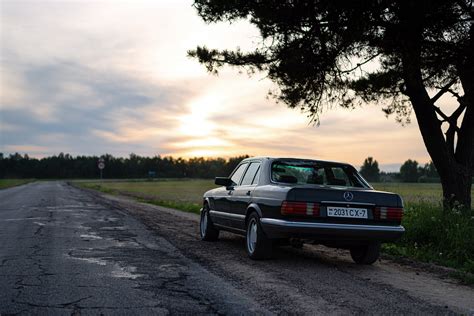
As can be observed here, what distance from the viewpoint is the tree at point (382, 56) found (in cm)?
1000

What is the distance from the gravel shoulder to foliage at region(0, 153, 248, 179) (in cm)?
15261

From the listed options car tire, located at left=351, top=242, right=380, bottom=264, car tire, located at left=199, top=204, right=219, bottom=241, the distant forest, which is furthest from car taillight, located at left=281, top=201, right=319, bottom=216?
the distant forest

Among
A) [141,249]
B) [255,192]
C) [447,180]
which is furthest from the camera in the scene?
[447,180]

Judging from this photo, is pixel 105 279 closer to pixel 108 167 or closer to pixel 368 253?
pixel 368 253

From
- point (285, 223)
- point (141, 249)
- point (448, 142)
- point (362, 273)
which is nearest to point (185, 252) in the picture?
point (141, 249)

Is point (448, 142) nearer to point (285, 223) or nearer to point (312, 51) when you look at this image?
point (312, 51)

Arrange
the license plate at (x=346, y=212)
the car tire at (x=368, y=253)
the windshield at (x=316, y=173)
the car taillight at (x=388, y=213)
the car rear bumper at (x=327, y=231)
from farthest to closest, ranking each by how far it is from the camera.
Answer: the windshield at (x=316, y=173)
the car tire at (x=368, y=253)
the car taillight at (x=388, y=213)
the license plate at (x=346, y=212)
the car rear bumper at (x=327, y=231)

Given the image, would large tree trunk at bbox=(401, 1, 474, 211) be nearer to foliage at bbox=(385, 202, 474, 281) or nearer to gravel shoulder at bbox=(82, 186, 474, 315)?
foliage at bbox=(385, 202, 474, 281)

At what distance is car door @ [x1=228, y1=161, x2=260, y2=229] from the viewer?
324 inches

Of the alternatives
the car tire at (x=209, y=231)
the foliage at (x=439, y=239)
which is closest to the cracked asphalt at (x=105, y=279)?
the car tire at (x=209, y=231)

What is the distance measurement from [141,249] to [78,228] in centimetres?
388

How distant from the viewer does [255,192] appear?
7.89 m

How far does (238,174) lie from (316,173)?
1718 millimetres

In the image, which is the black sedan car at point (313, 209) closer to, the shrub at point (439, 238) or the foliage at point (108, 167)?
the shrub at point (439, 238)
